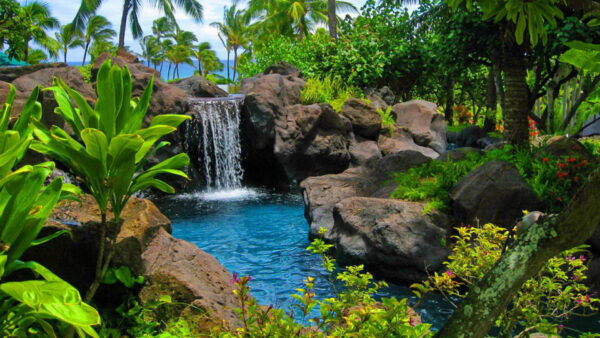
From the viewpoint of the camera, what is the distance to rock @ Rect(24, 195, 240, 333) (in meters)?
3.45

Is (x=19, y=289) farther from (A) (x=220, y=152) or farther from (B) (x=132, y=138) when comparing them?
(A) (x=220, y=152)

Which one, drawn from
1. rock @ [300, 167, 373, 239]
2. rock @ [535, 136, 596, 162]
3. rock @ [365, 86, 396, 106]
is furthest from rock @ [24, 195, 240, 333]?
rock @ [365, 86, 396, 106]

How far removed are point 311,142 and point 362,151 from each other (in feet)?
5.57

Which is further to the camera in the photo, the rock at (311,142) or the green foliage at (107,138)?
the rock at (311,142)

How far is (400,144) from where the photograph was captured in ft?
47.1

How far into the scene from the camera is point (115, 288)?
352 centimetres

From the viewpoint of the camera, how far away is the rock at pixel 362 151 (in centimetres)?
1333

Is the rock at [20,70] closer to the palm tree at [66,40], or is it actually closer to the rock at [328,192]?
the rock at [328,192]

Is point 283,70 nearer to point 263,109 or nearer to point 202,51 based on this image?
point 263,109

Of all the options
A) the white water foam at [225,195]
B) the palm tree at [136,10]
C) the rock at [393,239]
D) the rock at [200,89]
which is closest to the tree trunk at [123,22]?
the palm tree at [136,10]

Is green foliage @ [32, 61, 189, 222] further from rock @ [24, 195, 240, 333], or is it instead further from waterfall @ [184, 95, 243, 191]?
waterfall @ [184, 95, 243, 191]

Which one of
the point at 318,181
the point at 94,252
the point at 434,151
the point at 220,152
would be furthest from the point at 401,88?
the point at 94,252

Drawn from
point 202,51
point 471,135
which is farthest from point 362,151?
point 202,51

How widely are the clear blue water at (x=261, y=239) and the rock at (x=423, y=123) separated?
5647mm
